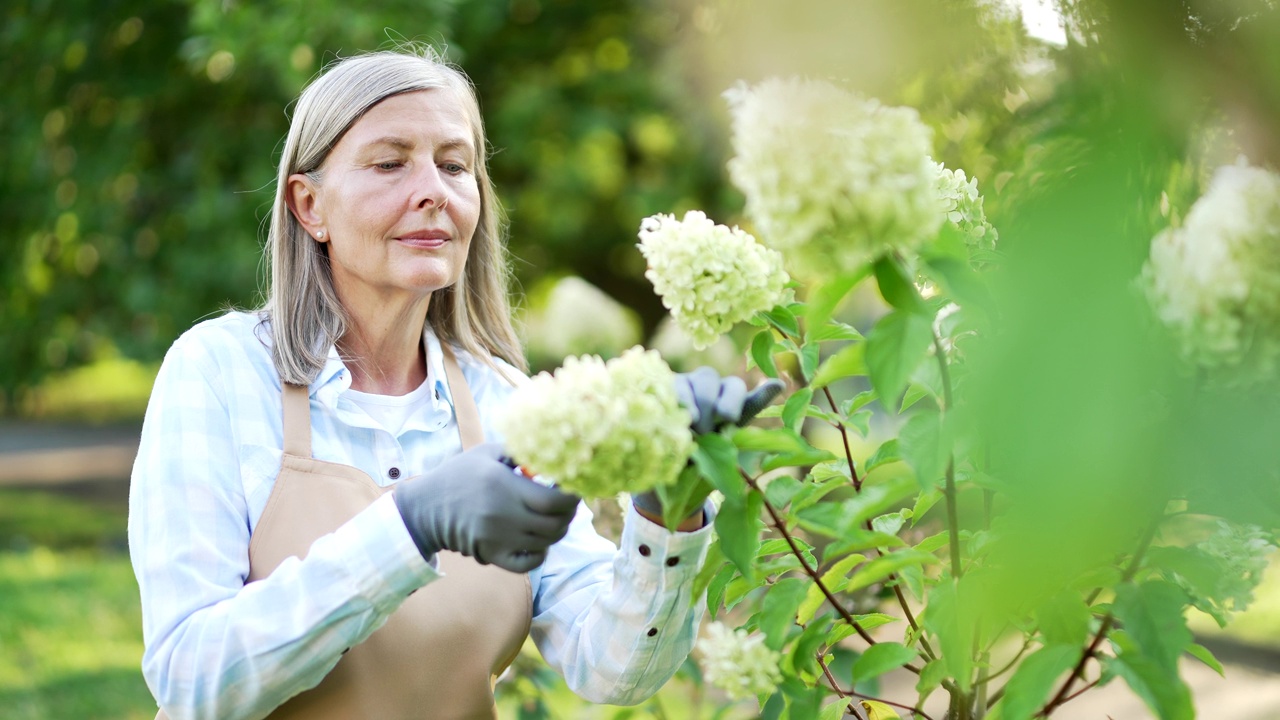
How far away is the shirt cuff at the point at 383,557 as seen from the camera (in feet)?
4.73

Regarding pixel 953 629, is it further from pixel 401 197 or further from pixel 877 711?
pixel 401 197

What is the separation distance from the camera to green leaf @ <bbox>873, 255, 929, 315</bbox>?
101 centimetres

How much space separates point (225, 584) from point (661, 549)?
2.14 feet

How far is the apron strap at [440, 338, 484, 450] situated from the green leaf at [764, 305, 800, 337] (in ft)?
2.65

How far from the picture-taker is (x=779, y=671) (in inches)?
51.5

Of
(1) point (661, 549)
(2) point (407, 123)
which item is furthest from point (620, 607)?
(2) point (407, 123)

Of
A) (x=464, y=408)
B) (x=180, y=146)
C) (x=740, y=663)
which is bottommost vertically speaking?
(x=180, y=146)

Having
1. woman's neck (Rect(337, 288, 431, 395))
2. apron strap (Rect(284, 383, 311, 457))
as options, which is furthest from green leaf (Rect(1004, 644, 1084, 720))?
woman's neck (Rect(337, 288, 431, 395))

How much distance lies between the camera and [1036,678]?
1118 millimetres

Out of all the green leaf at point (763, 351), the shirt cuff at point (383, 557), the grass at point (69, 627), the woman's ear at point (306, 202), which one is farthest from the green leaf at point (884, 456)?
the grass at point (69, 627)

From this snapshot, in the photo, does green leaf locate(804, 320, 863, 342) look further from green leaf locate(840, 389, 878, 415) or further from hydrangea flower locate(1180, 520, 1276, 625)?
hydrangea flower locate(1180, 520, 1276, 625)

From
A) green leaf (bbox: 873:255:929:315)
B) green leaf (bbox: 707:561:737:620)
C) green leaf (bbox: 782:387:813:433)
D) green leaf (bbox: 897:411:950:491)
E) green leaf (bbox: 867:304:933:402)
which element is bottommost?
green leaf (bbox: 707:561:737:620)

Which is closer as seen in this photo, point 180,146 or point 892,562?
point 892,562

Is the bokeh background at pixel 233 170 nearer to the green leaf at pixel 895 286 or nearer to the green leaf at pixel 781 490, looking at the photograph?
the green leaf at pixel 781 490
